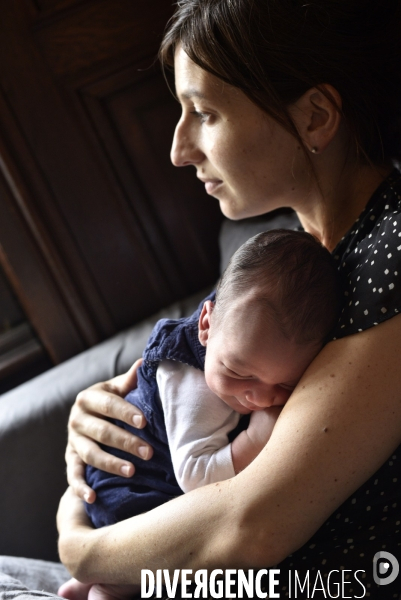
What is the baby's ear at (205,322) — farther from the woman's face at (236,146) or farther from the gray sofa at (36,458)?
the gray sofa at (36,458)

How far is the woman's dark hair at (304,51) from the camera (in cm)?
116

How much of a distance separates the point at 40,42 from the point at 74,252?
2.05ft

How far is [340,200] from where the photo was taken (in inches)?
50.8

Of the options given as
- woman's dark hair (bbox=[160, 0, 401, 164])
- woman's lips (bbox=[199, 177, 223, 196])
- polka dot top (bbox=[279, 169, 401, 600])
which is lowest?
polka dot top (bbox=[279, 169, 401, 600])

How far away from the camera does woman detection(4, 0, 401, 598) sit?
97 cm

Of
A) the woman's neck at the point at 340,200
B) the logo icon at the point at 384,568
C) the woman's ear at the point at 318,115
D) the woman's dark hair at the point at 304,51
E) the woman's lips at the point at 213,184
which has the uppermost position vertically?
the woman's dark hair at the point at 304,51

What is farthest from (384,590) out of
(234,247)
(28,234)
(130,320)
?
(28,234)

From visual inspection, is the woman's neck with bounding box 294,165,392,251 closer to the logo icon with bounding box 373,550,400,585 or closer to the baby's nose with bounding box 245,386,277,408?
the baby's nose with bounding box 245,386,277,408

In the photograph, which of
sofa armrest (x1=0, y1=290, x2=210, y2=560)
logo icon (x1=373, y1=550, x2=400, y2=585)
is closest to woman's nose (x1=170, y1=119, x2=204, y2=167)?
sofa armrest (x1=0, y1=290, x2=210, y2=560)

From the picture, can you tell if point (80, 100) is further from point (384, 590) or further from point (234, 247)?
point (384, 590)

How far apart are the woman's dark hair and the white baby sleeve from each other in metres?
0.51

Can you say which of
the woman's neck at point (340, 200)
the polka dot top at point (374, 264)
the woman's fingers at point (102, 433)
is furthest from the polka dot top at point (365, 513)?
the woman's fingers at point (102, 433)

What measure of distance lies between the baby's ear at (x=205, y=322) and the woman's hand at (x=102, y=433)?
0.21 m

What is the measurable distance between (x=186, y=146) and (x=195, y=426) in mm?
583
